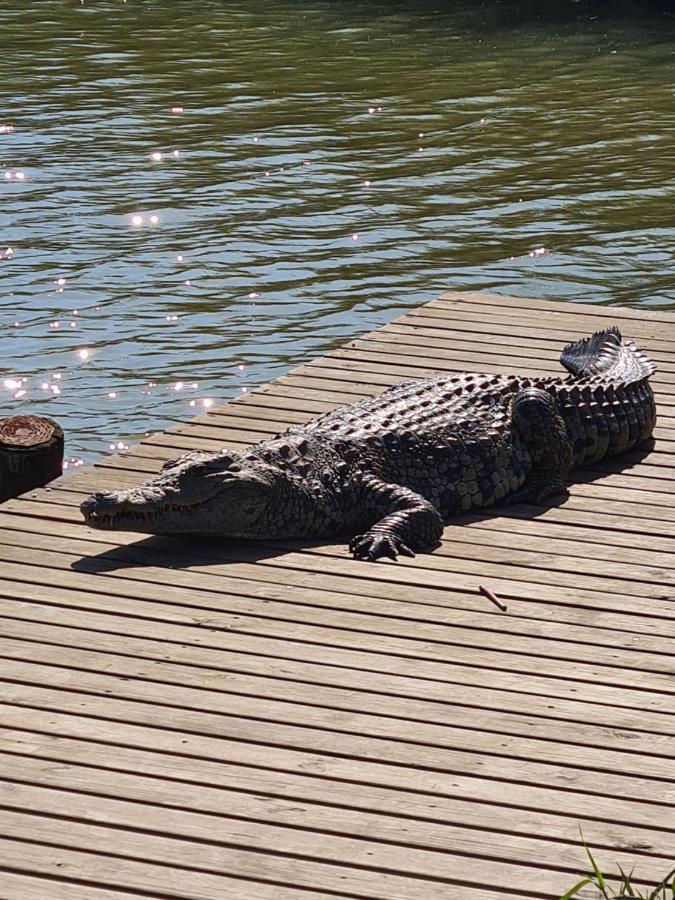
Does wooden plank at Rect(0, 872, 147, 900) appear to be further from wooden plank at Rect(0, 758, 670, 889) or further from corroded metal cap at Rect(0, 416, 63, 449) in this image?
corroded metal cap at Rect(0, 416, 63, 449)

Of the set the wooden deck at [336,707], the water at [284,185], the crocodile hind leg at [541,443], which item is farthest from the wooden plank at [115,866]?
the water at [284,185]

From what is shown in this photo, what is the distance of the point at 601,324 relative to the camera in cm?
952

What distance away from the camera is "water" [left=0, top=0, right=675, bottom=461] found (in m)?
11.6

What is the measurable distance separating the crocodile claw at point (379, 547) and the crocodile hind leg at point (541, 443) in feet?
2.82

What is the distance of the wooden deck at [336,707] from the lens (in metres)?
4.15

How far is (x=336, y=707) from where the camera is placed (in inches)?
194

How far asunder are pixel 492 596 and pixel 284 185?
33.9 feet

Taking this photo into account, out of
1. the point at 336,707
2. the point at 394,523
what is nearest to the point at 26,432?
the point at 394,523

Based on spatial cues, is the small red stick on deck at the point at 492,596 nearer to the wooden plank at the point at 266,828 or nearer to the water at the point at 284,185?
the wooden plank at the point at 266,828

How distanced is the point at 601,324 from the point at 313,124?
9.08 metres

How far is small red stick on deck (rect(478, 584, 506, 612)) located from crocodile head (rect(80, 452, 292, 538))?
97 centimetres

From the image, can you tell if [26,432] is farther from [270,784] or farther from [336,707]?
[270,784]

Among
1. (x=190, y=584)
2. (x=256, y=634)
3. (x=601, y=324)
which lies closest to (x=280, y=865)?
(x=256, y=634)

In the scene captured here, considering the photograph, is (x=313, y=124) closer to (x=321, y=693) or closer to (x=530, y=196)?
(x=530, y=196)
